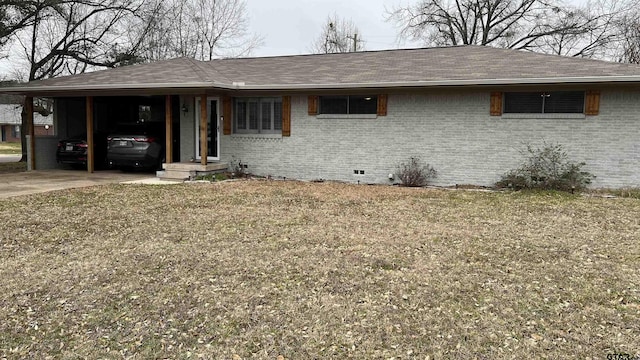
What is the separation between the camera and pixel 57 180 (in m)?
11.7

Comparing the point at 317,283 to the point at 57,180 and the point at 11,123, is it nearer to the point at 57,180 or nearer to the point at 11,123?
the point at 57,180

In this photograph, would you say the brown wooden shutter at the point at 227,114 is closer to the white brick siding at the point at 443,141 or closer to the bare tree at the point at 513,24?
the white brick siding at the point at 443,141

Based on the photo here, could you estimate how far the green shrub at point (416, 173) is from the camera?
36.8ft

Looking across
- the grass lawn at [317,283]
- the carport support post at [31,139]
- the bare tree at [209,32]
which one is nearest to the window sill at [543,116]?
the grass lawn at [317,283]

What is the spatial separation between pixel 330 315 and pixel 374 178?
835cm

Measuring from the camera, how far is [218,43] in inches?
1215

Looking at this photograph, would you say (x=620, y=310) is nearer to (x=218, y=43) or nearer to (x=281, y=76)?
(x=281, y=76)

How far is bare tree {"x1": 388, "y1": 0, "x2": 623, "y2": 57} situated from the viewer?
80.6 ft

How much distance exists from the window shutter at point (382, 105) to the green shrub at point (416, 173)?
1.35m

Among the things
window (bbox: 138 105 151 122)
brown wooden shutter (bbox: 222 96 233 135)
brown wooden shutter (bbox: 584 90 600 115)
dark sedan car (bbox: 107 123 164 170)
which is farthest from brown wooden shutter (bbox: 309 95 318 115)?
window (bbox: 138 105 151 122)

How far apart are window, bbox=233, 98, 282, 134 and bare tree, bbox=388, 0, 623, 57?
732 inches

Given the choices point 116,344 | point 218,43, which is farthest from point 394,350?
point 218,43

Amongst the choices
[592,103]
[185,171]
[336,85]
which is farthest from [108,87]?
[592,103]

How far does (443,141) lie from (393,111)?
4.68 feet
